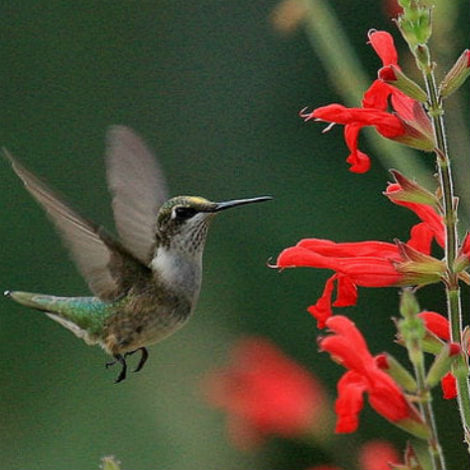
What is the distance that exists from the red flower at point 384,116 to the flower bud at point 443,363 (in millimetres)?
337

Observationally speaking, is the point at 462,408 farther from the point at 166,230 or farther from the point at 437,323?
the point at 166,230

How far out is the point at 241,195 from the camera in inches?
246

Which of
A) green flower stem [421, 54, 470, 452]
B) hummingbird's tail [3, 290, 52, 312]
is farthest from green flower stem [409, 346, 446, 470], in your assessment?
hummingbird's tail [3, 290, 52, 312]

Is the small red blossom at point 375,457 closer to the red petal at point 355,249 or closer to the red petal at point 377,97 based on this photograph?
the red petal at point 355,249

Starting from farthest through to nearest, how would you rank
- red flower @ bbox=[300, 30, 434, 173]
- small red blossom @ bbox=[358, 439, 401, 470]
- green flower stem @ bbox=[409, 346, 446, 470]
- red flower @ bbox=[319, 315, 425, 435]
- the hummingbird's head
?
small red blossom @ bbox=[358, 439, 401, 470]
the hummingbird's head
red flower @ bbox=[300, 30, 434, 173]
red flower @ bbox=[319, 315, 425, 435]
green flower stem @ bbox=[409, 346, 446, 470]

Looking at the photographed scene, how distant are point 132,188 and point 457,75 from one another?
3.32 ft

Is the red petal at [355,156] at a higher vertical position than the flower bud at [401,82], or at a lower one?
lower

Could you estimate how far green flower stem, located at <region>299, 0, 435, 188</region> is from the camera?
2803 millimetres

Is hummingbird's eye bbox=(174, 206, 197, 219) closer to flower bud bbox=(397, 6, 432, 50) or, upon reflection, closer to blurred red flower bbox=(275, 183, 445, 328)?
blurred red flower bbox=(275, 183, 445, 328)

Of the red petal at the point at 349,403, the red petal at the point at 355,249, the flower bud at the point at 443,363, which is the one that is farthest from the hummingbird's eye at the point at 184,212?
the flower bud at the point at 443,363

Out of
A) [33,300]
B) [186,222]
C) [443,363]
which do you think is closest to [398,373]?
[443,363]

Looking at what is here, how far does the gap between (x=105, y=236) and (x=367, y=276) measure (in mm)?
696

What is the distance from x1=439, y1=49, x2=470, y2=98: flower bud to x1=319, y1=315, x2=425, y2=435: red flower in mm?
333

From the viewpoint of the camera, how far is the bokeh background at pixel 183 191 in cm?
491
